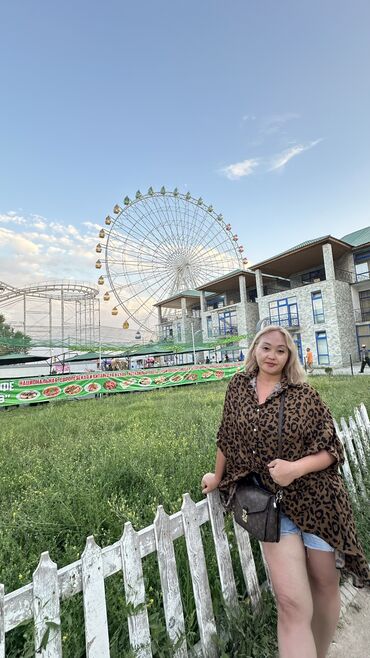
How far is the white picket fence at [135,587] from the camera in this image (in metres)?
1.09

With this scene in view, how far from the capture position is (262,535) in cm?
148

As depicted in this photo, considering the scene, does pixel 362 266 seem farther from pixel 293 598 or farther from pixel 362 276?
pixel 293 598

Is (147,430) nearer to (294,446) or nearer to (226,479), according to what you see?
(226,479)

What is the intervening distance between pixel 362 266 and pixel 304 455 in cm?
2969

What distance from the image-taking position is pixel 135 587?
1336 mm

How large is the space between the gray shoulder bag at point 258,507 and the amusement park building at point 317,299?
21.8 m

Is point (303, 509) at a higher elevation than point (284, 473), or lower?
lower

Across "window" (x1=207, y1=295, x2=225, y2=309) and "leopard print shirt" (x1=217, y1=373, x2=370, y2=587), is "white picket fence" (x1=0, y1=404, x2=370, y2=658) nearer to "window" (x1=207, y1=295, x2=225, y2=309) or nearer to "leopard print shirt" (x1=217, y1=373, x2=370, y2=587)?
"leopard print shirt" (x1=217, y1=373, x2=370, y2=587)

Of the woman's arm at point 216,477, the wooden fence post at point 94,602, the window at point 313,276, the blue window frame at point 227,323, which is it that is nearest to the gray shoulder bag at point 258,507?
the woman's arm at point 216,477

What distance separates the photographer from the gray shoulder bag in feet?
4.81

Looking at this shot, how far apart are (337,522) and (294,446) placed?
0.40 metres

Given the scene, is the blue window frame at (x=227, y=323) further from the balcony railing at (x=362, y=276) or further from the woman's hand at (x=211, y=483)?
the woman's hand at (x=211, y=483)

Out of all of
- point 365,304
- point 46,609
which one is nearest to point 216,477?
point 46,609

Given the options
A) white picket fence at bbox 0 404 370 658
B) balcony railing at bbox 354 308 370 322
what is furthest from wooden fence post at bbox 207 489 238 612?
balcony railing at bbox 354 308 370 322
